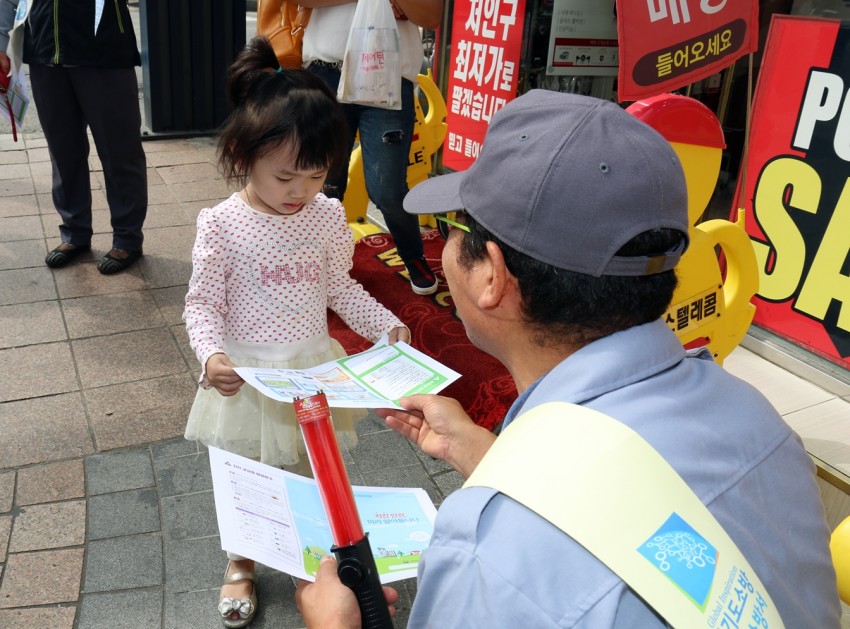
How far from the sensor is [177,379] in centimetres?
344

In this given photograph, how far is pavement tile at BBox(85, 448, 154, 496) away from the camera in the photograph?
9.08ft

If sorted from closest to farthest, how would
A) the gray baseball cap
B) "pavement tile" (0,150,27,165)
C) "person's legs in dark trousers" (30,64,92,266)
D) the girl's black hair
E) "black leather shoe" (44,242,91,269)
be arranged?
1. the gray baseball cap
2. the girl's black hair
3. "person's legs in dark trousers" (30,64,92,266)
4. "black leather shoe" (44,242,91,269)
5. "pavement tile" (0,150,27,165)

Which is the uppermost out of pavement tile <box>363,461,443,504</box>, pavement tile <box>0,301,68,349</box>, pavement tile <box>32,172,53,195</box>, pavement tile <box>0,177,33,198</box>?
pavement tile <box>363,461,443,504</box>

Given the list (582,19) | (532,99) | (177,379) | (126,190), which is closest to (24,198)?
(126,190)

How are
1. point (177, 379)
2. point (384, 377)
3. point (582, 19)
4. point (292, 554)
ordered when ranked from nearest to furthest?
point (292, 554)
point (384, 377)
point (177, 379)
point (582, 19)

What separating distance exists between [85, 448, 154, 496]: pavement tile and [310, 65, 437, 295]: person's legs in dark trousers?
1604 millimetres

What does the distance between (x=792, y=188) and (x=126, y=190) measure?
3.38m

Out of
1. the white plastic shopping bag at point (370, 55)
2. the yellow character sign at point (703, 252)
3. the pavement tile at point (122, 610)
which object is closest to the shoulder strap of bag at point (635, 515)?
the yellow character sign at point (703, 252)

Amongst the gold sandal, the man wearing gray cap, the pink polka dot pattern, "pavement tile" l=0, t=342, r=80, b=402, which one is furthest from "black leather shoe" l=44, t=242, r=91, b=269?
the man wearing gray cap

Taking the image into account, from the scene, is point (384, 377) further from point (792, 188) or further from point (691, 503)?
point (792, 188)

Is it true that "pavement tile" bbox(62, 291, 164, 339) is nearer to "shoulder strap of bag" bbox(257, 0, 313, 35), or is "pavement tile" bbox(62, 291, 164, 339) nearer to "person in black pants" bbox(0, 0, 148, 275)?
"person in black pants" bbox(0, 0, 148, 275)

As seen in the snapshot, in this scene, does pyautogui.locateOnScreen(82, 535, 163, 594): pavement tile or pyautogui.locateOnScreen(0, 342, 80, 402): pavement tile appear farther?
pyautogui.locateOnScreen(0, 342, 80, 402): pavement tile

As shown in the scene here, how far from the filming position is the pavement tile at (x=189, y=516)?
2.58m

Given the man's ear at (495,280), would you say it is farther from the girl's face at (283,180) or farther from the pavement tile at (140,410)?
the pavement tile at (140,410)
